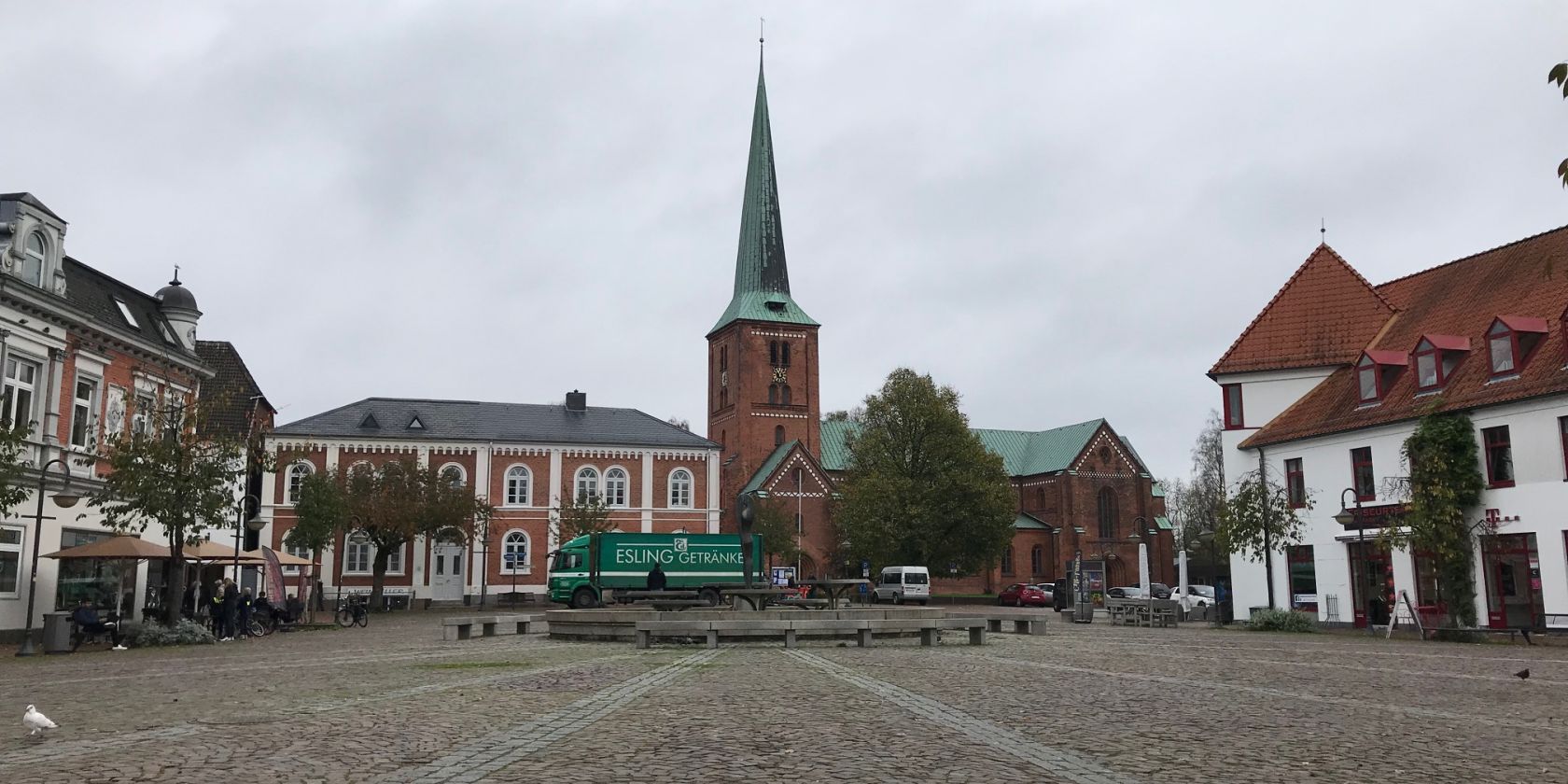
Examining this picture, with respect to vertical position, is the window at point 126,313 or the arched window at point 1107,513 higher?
the window at point 126,313

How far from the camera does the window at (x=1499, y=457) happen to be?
29227mm

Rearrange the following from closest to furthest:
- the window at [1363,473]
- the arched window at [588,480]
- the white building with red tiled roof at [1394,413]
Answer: the white building with red tiled roof at [1394,413] → the window at [1363,473] → the arched window at [588,480]

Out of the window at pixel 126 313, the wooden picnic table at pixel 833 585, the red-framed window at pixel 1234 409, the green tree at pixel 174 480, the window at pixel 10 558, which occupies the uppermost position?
the window at pixel 126 313

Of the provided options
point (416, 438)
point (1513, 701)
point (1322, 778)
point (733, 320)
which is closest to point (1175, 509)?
point (733, 320)

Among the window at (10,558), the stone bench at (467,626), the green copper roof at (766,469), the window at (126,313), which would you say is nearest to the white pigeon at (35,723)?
the stone bench at (467,626)

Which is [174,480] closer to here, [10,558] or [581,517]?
[10,558]

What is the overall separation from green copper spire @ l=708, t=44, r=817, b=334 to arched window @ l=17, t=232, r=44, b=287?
2066 inches

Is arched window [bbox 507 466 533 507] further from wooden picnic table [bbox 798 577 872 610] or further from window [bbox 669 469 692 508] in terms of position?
wooden picnic table [bbox 798 577 872 610]

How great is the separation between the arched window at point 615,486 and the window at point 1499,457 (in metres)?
44.5

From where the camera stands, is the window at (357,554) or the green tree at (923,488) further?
the green tree at (923,488)

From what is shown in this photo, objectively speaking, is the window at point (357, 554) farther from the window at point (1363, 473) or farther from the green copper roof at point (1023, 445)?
the window at point (1363, 473)

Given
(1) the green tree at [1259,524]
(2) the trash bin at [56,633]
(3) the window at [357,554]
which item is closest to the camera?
(2) the trash bin at [56,633]

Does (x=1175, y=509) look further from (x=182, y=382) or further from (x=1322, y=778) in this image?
(x=1322, y=778)

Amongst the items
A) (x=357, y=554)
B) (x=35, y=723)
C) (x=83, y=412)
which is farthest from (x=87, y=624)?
(x=357, y=554)
